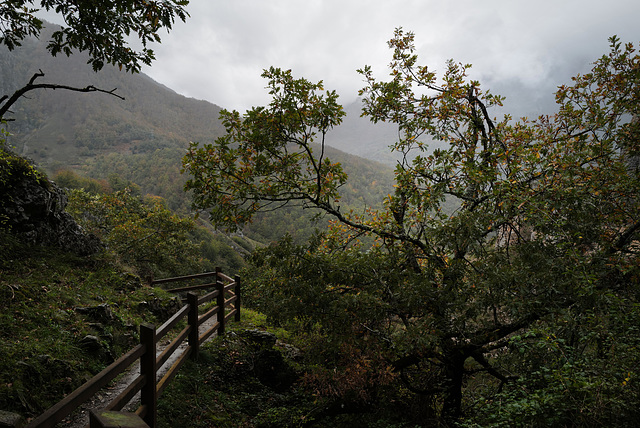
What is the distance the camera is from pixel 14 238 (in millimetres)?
7531

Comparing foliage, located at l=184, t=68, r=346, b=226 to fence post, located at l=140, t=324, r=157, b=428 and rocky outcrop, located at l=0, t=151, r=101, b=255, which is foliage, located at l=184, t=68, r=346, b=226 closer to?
fence post, located at l=140, t=324, r=157, b=428

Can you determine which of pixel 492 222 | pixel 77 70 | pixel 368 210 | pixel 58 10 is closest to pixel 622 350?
pixel 492 222

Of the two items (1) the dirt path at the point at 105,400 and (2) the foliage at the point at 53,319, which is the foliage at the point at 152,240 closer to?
(2) the foliage at the point at 53,319

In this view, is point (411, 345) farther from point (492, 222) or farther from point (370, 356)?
point (492, 222)

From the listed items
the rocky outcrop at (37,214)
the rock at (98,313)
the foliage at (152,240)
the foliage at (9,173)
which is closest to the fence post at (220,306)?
the rock at (98,313)

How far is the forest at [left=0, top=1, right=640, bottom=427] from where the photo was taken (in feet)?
13.4

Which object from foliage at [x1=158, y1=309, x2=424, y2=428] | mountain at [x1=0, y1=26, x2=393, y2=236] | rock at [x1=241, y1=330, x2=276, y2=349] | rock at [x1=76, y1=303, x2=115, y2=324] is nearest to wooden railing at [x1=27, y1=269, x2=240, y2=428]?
foliage at [x1=158, y1=309, x2=424, y2=428]

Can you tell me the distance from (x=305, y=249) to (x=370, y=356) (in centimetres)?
192

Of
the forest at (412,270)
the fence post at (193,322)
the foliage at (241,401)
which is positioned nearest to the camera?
the forest at (412,270)

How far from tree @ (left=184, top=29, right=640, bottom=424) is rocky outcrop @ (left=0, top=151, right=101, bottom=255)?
5.28 m

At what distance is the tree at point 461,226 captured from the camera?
4289 mm

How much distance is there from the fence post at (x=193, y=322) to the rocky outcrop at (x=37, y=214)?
4733 millimetres

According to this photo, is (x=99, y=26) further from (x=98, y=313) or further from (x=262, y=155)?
(x=98, y=313)

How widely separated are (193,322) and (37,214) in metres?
5.26
